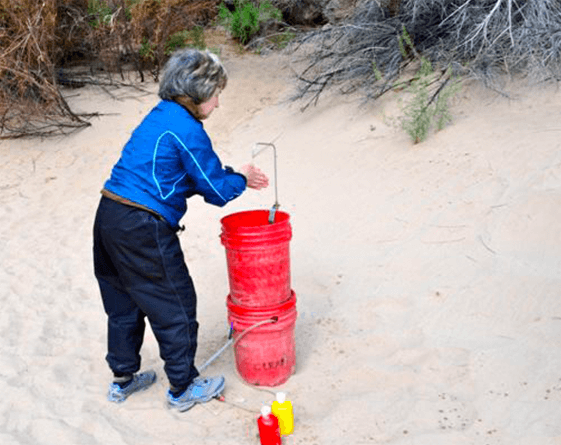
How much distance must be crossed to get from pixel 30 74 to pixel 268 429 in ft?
18.8

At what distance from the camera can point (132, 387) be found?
3578 mm

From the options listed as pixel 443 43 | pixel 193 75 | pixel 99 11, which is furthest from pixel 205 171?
pixel 99 11

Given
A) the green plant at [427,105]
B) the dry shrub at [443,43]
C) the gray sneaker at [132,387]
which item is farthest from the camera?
the dry shrub at [443,43]

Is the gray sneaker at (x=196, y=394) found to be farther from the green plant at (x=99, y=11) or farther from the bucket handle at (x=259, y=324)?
the green plant at (x=99, y=11)

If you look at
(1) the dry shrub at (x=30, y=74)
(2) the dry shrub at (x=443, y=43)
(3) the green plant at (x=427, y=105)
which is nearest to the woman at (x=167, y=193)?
(3) the green plant at (x=427, y=105)

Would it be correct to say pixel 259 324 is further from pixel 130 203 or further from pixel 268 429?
pixel 130 203

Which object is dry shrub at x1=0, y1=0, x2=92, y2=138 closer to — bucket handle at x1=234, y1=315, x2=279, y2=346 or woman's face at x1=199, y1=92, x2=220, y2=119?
woman's face at x1=199, y1=92, x2=220, y2=119

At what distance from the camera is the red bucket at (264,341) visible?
3.44 metres

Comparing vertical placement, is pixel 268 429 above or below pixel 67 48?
above

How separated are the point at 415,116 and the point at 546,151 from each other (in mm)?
1064

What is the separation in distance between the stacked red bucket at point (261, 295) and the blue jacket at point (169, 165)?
275 millimetres

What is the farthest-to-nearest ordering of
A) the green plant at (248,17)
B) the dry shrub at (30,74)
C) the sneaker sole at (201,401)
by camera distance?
1. the green plant at (248,17)
2. the dry shrub at (30,74)
3. the sneaker sole at (201,401)

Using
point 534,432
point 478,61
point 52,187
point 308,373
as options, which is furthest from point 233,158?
point 534,432

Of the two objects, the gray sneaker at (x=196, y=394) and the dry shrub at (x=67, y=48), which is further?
the dry shrub at (x=67, y=48)
